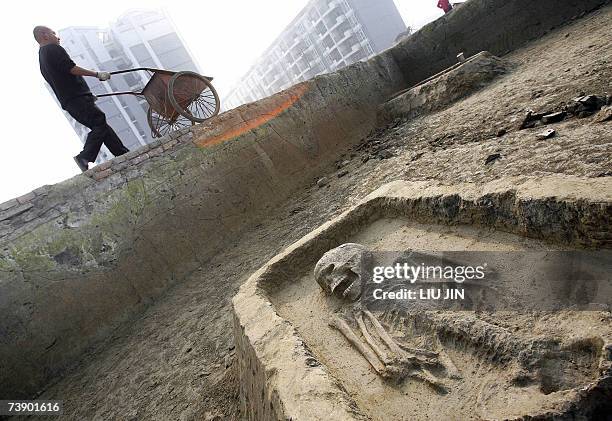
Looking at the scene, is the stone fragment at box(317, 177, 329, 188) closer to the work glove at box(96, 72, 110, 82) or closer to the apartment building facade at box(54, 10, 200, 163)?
the work glove at box(96, 72, 110, 82)

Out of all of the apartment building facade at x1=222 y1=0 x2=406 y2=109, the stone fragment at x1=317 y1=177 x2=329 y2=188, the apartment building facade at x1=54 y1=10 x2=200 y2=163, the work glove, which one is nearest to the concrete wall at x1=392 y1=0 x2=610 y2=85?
the stone fragment at x1=317 y1=177 x2=329 y2=188

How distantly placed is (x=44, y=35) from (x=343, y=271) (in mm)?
3931

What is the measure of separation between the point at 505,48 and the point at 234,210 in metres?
4.99

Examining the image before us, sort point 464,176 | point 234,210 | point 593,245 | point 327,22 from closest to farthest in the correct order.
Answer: point 593,245 < point 464,176 < point 234,210 < point 327,22

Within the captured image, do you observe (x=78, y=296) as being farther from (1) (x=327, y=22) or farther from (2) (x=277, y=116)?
(1) (x=327, y=22)

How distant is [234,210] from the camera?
388 centimetres

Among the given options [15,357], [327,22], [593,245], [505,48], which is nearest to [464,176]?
[593,245]

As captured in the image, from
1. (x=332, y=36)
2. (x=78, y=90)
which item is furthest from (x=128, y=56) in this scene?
(x=78, y=90)

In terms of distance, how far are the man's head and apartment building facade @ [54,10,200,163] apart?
27.1 meters

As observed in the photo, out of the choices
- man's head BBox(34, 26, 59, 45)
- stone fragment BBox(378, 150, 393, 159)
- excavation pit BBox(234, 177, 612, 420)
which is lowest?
excavation pit BBox(234, 177, 612, 420)

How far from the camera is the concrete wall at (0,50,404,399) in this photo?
279 cm

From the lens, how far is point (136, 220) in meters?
3.39

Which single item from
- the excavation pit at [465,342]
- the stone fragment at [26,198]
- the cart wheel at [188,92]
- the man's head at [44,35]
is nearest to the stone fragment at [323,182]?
the cart wheel at [188,92]

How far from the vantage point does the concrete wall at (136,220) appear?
2791mm
